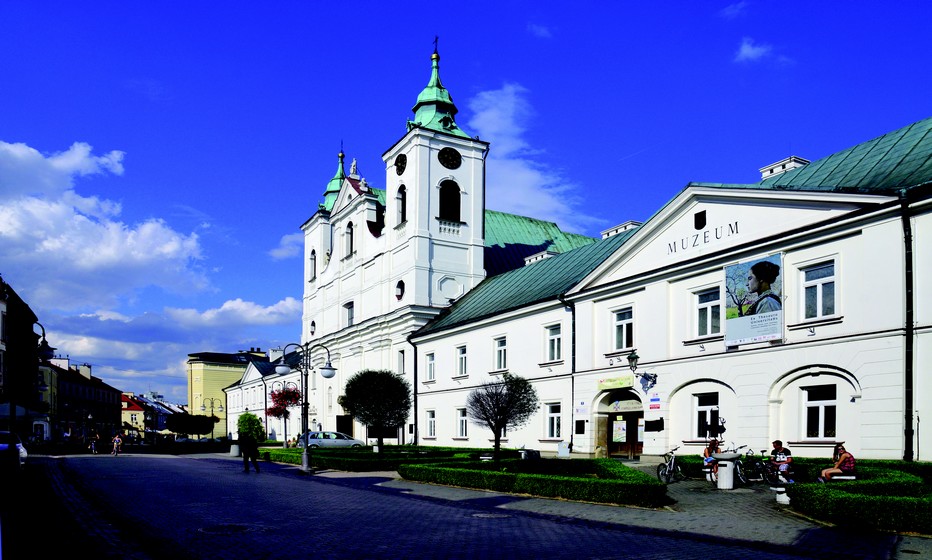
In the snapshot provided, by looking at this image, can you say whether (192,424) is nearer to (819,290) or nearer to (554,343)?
(554,343)

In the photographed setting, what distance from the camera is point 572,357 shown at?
35312mm

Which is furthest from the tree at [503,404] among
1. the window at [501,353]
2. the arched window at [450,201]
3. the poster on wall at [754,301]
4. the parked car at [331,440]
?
the arched window at [450,201]

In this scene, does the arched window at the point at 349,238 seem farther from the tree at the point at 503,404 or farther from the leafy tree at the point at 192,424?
the leafy tree at the point at 192,424

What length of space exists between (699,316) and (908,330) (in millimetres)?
8059

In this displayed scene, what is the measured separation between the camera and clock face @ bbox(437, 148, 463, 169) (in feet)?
181

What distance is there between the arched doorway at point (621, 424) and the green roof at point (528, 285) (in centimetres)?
544

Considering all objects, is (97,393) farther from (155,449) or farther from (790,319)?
(790,319)

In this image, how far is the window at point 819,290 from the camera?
77.6 feet

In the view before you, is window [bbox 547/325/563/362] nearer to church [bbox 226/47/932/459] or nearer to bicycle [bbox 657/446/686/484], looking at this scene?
church [bbox 226/47/932/459]

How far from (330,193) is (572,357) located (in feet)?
142

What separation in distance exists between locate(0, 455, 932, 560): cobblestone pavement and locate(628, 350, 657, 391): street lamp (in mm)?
7189

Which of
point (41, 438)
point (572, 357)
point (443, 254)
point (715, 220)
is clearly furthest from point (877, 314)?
point (41, 438)

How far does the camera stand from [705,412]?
91.4 feet

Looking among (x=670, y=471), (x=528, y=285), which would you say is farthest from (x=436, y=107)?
(x=670, y=471)
